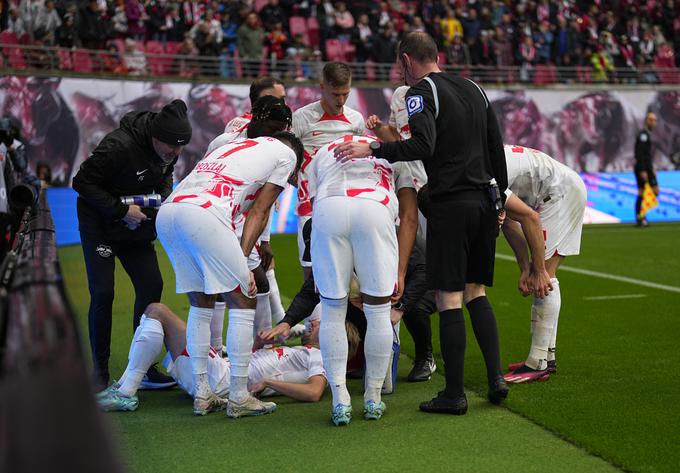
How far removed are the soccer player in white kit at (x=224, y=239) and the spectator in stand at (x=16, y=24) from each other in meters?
17.0

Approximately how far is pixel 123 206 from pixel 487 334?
8.09ft

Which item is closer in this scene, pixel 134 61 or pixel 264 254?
pixel 264 254

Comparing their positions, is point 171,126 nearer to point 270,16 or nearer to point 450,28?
point 270,16

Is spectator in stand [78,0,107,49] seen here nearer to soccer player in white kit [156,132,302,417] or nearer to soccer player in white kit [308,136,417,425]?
soccer player in white kit [156,132,302,417]

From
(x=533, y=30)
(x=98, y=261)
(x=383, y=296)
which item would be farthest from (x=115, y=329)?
(x=533, y=30)

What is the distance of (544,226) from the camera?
625 centimetres

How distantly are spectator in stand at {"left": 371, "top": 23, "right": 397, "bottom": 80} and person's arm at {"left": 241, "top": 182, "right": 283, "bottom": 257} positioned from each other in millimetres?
20468

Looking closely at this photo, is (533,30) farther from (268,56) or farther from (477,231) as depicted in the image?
(477,231)

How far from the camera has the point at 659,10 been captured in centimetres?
3162

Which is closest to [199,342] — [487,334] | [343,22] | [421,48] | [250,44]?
[487,334]

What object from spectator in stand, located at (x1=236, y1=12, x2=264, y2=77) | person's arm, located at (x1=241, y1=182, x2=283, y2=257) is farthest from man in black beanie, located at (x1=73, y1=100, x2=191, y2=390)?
spectator in stand, located at (x1=236, y1=12, x2=264, y2=77)

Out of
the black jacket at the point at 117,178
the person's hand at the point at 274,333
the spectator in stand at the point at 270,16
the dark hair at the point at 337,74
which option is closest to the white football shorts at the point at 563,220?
the dark hair at the point at 337,74

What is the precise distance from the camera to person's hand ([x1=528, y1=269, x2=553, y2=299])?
5.82 metres

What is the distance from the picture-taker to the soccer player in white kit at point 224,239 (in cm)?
504
